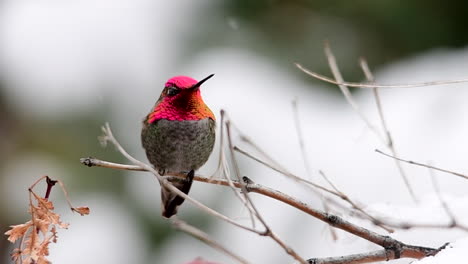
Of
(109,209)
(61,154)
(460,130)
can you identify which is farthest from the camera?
(61,154)

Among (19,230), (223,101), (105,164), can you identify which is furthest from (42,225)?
(223,101)

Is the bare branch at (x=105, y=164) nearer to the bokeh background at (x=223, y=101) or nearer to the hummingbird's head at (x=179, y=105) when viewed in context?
the hummingbird's head at (x=179, y=105)

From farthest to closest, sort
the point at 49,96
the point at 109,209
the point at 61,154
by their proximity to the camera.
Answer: the point at 49,96, the point at 61,154, the point at 109,209

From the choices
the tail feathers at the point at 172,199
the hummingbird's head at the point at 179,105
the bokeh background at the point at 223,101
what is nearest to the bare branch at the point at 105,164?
the hummingbird's head at the point at 179,105

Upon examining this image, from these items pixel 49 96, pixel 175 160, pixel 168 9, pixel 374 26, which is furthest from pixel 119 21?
pixel 175 160

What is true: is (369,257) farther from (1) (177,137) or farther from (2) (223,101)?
(2) (223,101)

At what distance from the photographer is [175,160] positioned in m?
3.17

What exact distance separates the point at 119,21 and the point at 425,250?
9.02m

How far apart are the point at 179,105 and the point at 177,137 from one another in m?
0.16

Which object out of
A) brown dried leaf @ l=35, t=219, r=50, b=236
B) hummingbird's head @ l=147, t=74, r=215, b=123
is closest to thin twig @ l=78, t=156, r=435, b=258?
brown dried leaf @ l=35, t=219, r=50, b=236

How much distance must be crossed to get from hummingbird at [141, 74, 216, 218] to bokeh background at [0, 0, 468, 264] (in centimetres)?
145

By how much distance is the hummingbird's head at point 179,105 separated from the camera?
2867 millimetres

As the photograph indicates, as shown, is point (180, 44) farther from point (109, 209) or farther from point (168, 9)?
point (109, 209)

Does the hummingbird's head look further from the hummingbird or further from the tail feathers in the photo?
the tail feathers
